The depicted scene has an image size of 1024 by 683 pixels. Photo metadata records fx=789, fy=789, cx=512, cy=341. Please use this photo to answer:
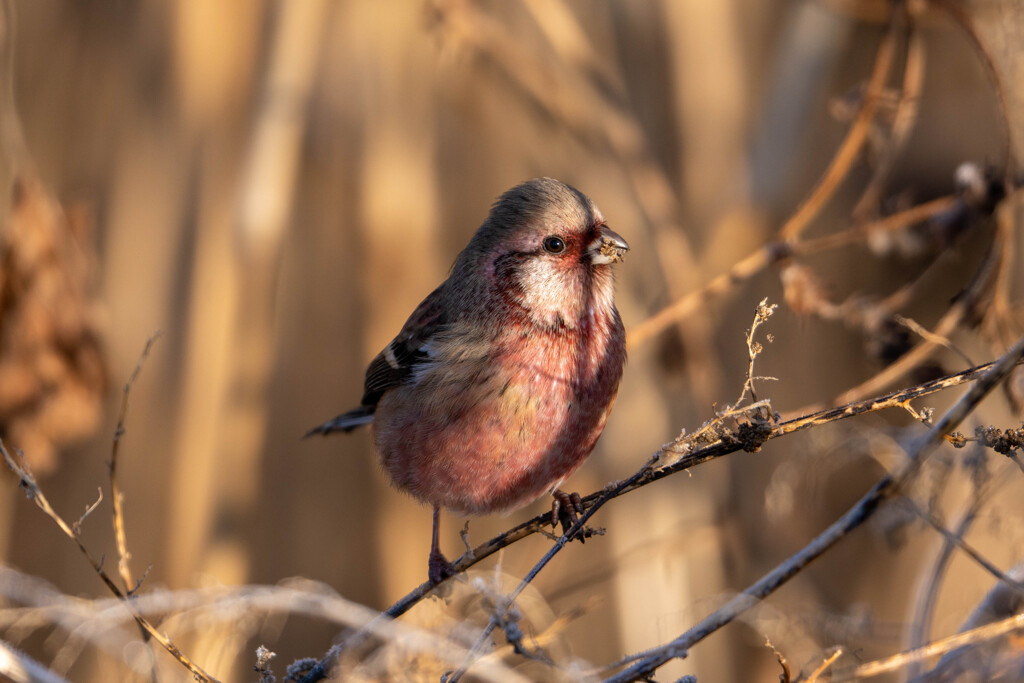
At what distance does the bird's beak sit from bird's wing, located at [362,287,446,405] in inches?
24.3

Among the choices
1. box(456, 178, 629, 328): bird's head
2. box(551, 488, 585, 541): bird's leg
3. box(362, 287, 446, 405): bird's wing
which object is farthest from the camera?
box(362, 287, 446, 405): bird's wing

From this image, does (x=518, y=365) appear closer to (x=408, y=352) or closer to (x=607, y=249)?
(x=607, y=249)

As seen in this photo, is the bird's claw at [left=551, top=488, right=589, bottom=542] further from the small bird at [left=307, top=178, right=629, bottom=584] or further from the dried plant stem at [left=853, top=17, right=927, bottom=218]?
the dried plant stem at [left=853, top=17, right=927, bottom=218]

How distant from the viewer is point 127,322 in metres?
4.00

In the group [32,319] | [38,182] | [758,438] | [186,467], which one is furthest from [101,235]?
[758,438]

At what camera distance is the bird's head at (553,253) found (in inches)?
104

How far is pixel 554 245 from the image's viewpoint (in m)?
2.67

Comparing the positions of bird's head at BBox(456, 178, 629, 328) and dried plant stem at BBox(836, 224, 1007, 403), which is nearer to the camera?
bird's head at BBox(456, 178, 629, 328)

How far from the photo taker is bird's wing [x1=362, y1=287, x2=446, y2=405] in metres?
2.94

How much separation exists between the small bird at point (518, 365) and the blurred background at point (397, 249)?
38.8 inches

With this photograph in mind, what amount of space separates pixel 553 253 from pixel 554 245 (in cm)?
3

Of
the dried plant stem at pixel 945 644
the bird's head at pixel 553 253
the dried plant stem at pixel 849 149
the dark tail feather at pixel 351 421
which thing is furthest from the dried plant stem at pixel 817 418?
the dark tail feather at pixel 351 421

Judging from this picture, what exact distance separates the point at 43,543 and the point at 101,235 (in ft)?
5.08

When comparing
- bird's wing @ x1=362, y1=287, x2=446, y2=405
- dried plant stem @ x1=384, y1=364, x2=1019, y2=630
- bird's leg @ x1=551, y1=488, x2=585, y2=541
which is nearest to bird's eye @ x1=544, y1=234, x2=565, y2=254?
bird's wing @ x1=362, y1=287, x2=446, y2=405
